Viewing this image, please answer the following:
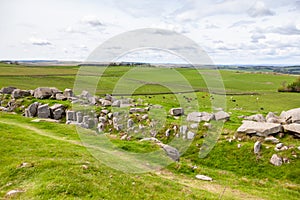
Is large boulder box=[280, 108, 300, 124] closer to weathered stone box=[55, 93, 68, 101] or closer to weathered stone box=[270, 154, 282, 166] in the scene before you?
weathered stone box=[270, 154, 282, 166]

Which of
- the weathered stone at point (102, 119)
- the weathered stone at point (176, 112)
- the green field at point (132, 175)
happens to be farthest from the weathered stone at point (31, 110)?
the weathered stone at point (176, 112)

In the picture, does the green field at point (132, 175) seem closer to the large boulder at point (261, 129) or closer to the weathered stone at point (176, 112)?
the large boulder at point (261, 129)

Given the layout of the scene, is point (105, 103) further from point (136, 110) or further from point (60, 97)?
point (60, 97)

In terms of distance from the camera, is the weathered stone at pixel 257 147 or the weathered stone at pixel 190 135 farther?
the weathered stone at pixel 190 135

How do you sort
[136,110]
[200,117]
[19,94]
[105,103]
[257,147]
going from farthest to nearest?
[19,94] < [105,103] < [136,110] < [200,117] < [257,147]

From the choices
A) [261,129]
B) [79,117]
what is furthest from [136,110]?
[261,129]

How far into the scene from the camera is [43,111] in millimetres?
39719

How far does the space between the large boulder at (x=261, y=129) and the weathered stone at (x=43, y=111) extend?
86.3 feet

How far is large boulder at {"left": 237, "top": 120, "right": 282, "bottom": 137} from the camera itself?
2791cm

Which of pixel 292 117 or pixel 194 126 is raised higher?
pixel 292 117

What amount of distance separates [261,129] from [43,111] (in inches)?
1139

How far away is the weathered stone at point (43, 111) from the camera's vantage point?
39472 mm

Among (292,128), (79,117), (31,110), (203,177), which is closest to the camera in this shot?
(203,177)

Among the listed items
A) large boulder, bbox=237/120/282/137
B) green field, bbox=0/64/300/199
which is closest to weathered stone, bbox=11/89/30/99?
green field, bbox=0/64/300/199
